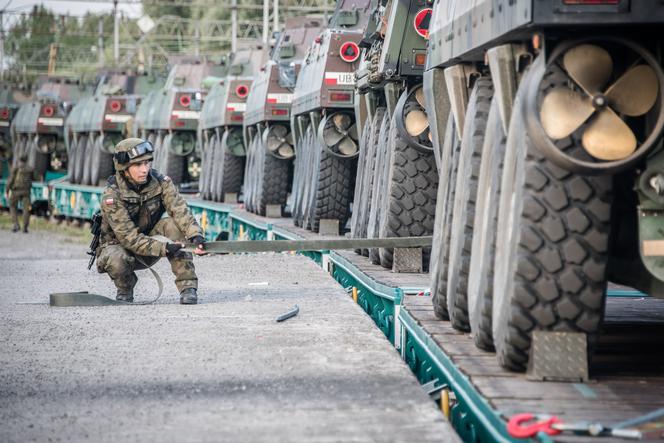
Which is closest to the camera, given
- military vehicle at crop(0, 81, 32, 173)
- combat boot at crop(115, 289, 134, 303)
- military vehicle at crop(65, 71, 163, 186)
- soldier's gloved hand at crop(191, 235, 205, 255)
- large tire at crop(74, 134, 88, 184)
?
soldier's gloved hand at crop(191, 235, 205, 255)

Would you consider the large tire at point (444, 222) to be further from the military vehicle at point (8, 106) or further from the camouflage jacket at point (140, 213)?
the military vehicle at point (8, 106)

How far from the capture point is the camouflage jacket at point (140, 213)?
10156 mm

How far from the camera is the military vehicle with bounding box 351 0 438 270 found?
10883 mm

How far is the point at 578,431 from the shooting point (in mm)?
4719

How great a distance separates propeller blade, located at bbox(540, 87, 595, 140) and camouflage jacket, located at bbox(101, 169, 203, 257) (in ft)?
16.2

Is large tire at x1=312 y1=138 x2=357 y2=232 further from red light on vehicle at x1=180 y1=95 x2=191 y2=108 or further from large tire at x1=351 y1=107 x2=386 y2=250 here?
red light on vehicle at x1=180 y1=95 x2=191 y2=108

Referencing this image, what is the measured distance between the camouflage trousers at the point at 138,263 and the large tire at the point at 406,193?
59.0 inches

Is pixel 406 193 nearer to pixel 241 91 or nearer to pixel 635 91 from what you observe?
pixel 635 91

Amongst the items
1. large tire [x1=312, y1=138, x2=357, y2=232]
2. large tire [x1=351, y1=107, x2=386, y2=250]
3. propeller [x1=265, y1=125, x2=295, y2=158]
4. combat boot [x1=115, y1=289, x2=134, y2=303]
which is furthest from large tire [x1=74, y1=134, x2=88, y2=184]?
combat boot [x1=115, y1=289, x2=134, y2=303]

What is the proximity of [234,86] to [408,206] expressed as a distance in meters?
13.9

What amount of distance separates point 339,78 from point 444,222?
744 cm

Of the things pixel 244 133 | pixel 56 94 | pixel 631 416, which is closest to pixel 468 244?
pixel 631 416

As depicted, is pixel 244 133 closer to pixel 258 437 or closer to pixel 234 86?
pixel 234 86

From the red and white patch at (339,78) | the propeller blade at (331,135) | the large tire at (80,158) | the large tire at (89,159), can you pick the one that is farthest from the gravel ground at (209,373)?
the large tire at (80,158)
